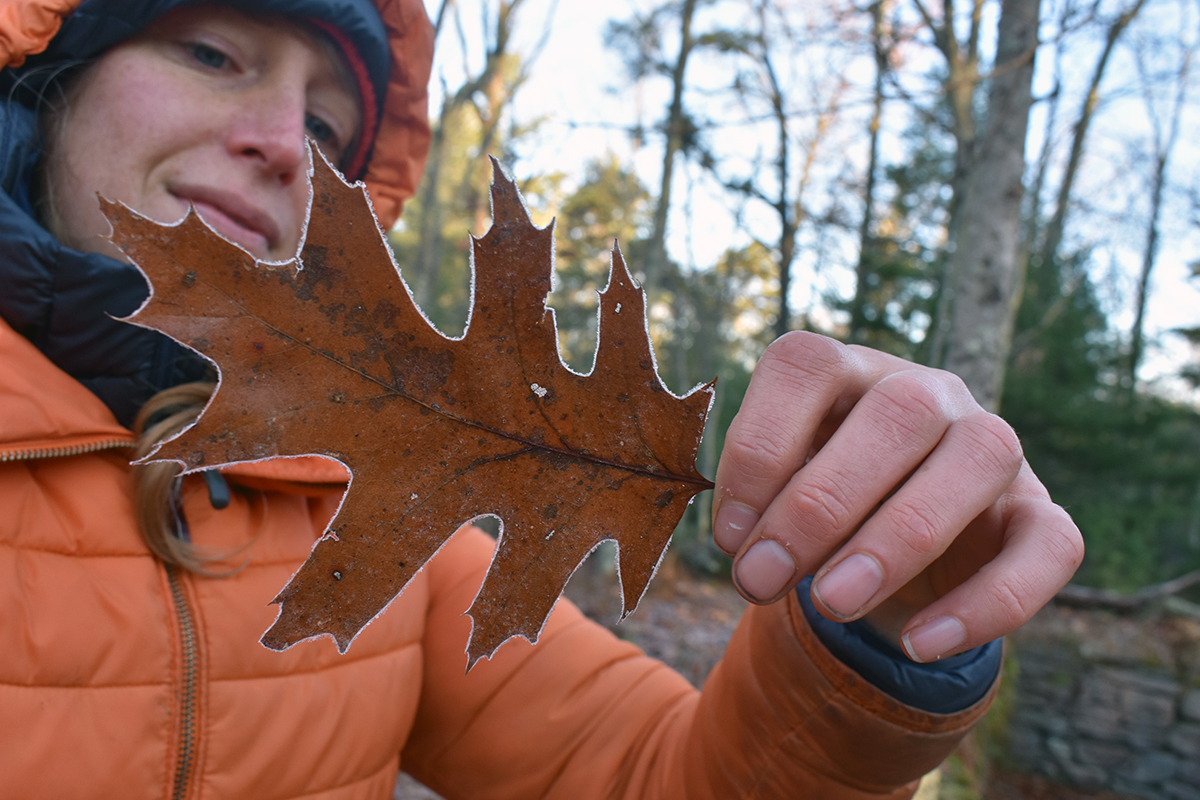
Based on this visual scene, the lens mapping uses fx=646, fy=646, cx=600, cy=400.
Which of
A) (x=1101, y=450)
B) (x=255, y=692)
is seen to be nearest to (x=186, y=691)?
(x=255, y=692)

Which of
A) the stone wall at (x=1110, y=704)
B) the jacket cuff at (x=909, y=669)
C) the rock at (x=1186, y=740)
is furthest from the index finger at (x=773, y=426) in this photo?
the rock at (x=1186, y=740)

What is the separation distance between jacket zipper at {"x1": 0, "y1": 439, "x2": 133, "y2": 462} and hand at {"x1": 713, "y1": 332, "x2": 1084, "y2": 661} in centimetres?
122

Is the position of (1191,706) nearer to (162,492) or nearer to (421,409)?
(421,409)

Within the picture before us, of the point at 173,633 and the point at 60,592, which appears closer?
the point at 60,592

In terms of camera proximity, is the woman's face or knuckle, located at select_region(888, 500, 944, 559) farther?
the woman's face

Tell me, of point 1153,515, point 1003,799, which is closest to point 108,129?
point 1003,799

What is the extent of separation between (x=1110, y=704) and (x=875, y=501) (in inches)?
370

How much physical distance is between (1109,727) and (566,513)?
9.74m

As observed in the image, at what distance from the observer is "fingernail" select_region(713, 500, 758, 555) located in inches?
35.3

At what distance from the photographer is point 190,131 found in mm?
1481

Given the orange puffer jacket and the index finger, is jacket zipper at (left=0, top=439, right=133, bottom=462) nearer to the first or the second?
the orange puffer jacket

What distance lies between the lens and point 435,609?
1922 millimetres

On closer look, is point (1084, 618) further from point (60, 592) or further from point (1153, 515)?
point (60, 592)

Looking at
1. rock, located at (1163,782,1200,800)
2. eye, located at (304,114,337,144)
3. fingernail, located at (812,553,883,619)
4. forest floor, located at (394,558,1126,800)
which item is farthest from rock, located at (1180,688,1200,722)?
eye, located at (304,114,337,144)
